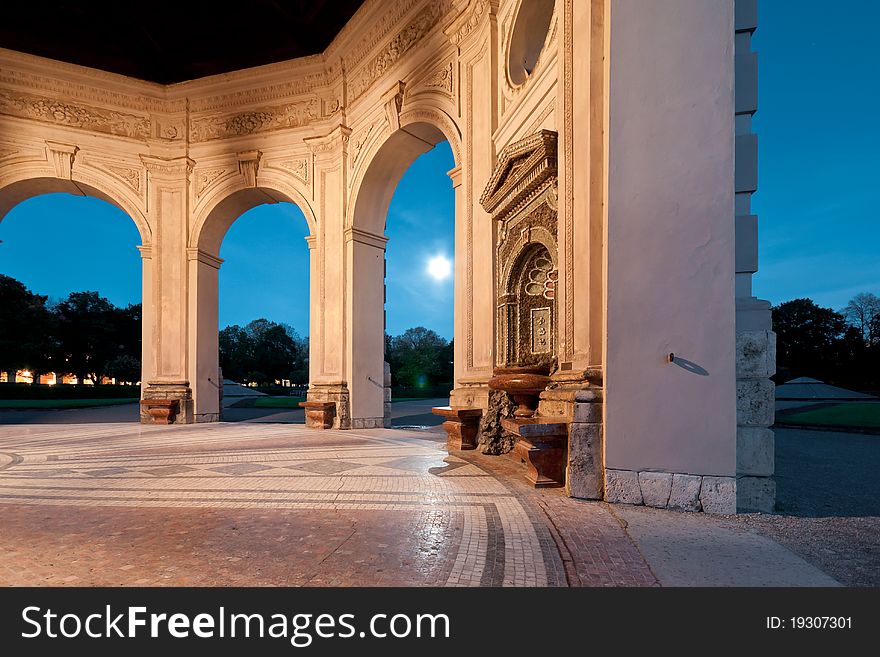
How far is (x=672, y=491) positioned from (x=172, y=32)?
1659 cm

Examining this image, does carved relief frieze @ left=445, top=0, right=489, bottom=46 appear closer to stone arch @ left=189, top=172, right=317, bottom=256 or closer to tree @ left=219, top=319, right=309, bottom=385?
stone arch @ left=189, top=172, right=317, bottom=256

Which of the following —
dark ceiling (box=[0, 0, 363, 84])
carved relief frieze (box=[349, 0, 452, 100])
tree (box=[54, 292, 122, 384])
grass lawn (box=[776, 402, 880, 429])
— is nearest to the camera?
carved relief frieze (box=[349, 0, 452, 100])

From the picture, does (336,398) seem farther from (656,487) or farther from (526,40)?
(656,487)

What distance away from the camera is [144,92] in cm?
1545

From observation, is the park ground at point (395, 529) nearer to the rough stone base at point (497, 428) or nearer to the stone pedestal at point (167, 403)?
the rough stone base at point (497, 428)

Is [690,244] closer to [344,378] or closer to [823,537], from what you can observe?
[823,537]

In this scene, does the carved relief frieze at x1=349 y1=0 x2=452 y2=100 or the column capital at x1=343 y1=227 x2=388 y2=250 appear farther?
the column capital at x1=343 y1=227 x2=388 y2=250

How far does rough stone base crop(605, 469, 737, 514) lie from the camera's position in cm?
441

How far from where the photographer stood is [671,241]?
4684 mm

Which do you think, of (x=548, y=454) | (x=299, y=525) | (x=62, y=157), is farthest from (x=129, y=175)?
(x=548, y=454)

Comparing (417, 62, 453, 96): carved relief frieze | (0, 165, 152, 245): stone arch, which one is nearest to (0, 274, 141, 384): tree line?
(0, 165, 152, 245): stone arch

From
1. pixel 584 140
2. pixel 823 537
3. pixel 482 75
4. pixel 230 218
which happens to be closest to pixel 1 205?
pixel 230 218

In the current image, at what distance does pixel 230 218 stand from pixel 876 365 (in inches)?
1581

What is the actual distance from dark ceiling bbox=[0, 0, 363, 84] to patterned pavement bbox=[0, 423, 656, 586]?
11.6 meters
